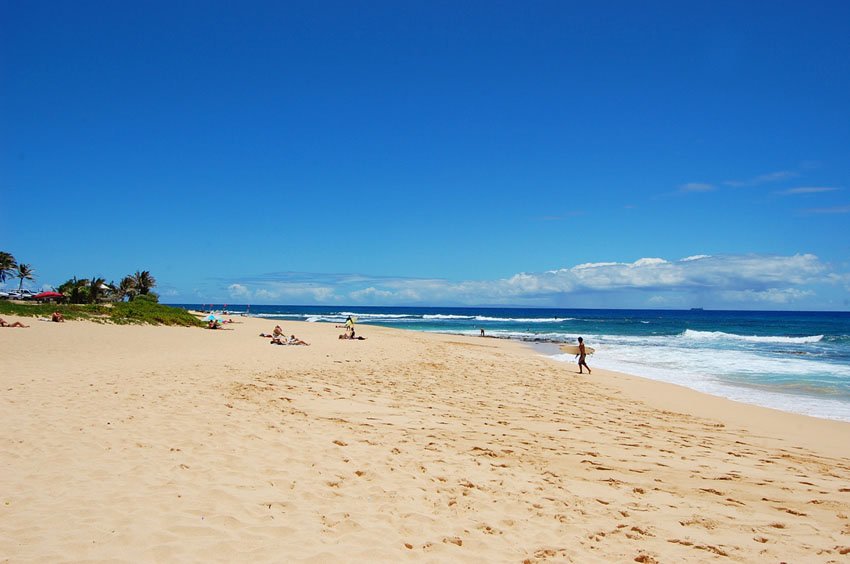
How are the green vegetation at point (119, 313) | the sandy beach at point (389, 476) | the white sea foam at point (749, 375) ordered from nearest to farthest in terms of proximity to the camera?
the sandy beach at point (389, 476) < the white sea foam at point (749, 375) < the green vegetation at point (119, 313)

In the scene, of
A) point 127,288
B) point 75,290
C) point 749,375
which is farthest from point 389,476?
point 127,288

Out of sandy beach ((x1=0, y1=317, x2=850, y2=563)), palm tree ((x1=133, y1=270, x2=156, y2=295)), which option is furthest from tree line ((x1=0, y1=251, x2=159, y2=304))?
sandy beach ((x1=0, y1=317, x2=850, y2=563))

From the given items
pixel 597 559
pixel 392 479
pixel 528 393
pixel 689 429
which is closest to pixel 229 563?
pixel 392 479

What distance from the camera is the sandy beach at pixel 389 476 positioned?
422 cm

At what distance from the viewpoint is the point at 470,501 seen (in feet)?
17.1

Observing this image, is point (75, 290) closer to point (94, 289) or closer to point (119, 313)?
point (94, 289)

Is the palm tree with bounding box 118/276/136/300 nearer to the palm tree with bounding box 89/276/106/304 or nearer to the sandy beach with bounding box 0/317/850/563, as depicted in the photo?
the palm tree with bounding box 89/276/106/304

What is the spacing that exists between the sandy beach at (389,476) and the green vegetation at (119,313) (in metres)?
18.4

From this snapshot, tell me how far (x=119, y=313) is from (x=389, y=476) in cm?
2918

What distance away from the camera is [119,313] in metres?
29.3

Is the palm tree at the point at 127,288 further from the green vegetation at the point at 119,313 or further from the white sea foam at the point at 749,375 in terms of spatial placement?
the white sea foam at the point at 749,375

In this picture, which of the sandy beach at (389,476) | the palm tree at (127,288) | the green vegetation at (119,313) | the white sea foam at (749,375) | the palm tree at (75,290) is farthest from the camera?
the palm tree at (127,288)

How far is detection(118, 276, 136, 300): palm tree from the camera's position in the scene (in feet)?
178

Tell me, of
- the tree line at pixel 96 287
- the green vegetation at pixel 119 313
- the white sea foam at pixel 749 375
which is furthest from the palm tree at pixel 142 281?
the white sea foam at pixel 749 375
